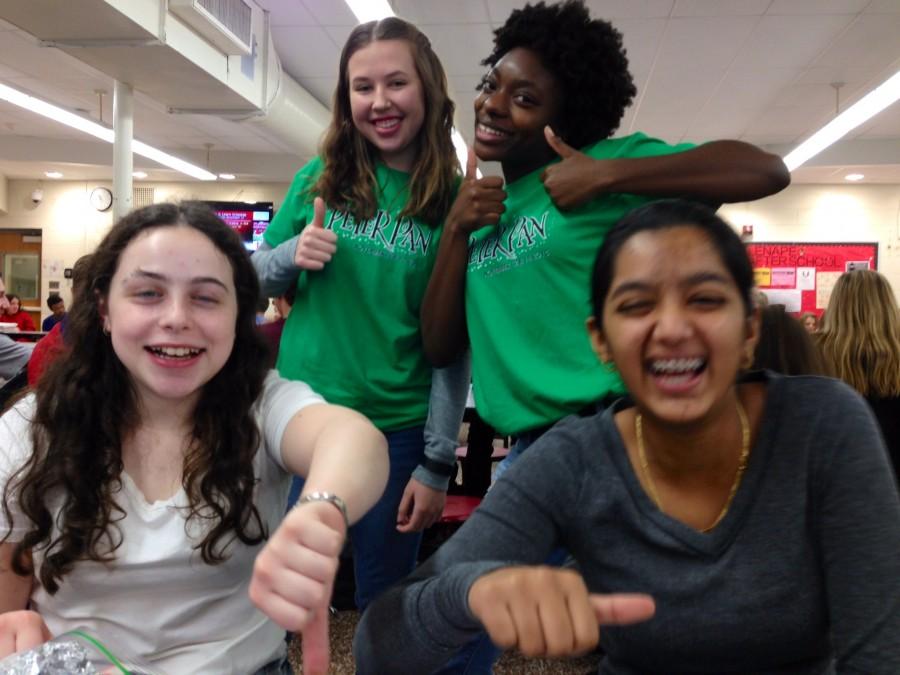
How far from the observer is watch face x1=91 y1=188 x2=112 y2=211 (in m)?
11.5

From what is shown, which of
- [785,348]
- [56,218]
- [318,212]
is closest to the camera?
[318,212]

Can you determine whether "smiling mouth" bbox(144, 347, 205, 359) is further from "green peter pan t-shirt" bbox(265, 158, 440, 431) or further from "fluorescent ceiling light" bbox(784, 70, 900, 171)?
"fluorescent ceiling light" bbox(784, 70, 900, 171)

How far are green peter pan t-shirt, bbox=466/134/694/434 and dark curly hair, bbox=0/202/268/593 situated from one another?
408 millimetres

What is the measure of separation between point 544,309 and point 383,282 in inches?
15.0

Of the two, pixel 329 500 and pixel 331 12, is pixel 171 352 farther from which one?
pixel 331 12

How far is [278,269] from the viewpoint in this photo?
1.55 m

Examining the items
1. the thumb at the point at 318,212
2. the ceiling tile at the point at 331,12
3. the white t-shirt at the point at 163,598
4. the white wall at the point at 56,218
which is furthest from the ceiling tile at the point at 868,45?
the white wall at the point at 56,218

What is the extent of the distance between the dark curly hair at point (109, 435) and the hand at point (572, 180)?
0.52 metres

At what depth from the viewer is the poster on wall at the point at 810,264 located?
10.4 metres

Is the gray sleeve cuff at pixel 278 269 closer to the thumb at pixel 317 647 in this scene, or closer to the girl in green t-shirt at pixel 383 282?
the girl in green t-shirt at pixel 383 282

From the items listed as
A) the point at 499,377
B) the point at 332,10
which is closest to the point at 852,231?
the point at 332,10

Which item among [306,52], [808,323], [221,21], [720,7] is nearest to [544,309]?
[221,21]

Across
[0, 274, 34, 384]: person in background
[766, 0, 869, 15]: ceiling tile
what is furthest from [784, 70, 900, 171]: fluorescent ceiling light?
[0, 274, 34, 384]: person in background

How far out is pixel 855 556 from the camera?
0.90m
